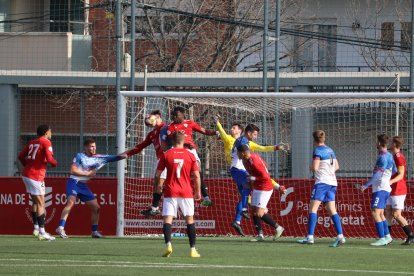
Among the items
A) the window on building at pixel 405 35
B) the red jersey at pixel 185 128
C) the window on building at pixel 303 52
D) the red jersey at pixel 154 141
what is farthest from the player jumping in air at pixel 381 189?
the window on building at pixel 303 52

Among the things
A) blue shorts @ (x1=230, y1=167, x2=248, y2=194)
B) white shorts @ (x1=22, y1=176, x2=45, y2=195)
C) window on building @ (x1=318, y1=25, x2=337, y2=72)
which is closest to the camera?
white shorts @ (x1=22, y1=176, x2=45, y2=195)

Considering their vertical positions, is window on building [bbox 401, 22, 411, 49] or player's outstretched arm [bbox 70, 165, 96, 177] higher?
window on building [bbox 401, 22, 411, 49]

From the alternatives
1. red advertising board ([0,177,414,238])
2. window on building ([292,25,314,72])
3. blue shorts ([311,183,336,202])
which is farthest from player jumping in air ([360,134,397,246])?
window on building ([292,25,314,72])

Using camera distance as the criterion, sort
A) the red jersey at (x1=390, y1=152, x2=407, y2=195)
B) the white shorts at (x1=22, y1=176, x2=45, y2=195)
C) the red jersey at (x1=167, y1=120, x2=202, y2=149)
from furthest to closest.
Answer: the white shorts at (x1=22, y1=176, x2=45, y2=195) < the red jersey at (x1=167, y1=120, x2=202, y2=149) < the red jersey at (x1=390, y1=152, x2=407, y2=195)

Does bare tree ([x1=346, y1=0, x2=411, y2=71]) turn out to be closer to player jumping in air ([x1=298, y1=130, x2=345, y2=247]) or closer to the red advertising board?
the red advertising board

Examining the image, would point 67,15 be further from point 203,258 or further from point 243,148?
point 203,258

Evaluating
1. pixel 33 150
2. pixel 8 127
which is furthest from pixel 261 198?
pixel 8 127

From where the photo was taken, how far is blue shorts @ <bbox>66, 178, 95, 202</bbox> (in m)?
20.5

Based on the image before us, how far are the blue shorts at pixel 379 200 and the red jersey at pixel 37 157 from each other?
5756mm

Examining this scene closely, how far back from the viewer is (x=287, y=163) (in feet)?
80.6

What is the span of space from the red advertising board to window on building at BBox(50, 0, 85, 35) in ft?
40.4

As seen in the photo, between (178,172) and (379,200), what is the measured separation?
473cm

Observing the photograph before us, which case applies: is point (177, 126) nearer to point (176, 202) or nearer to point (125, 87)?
point (176, 202)

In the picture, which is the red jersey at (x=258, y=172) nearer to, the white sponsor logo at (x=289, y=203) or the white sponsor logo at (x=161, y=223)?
the white sponsor logo at (x=289, y=203)
